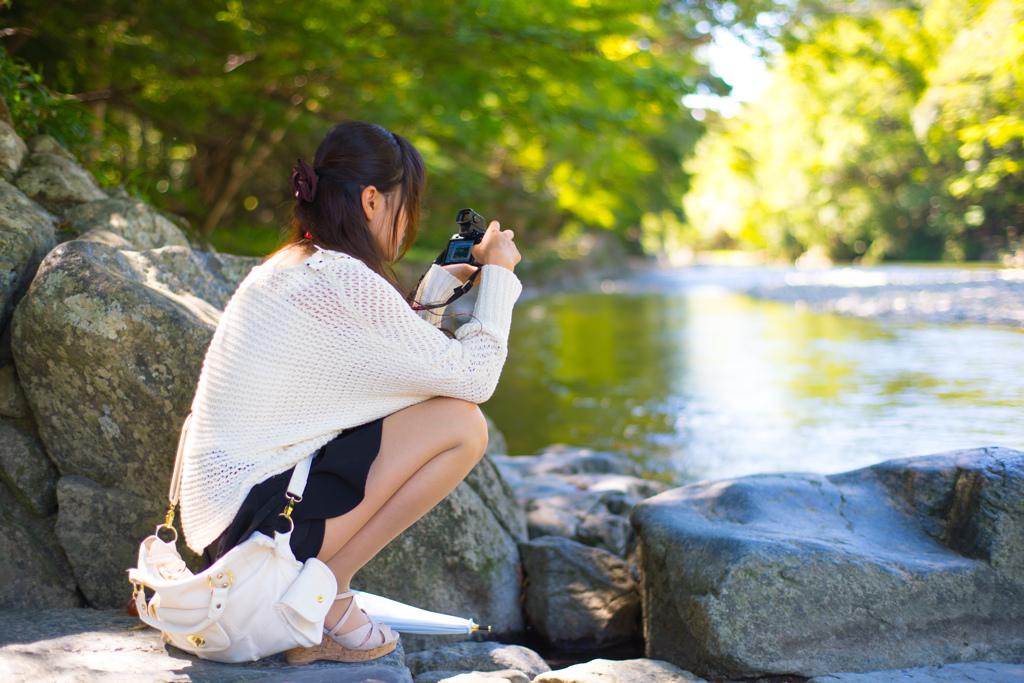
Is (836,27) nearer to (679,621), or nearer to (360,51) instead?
(360,51)

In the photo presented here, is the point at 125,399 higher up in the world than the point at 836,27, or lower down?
lower down

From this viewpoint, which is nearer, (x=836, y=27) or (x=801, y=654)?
(x=801, y=654)

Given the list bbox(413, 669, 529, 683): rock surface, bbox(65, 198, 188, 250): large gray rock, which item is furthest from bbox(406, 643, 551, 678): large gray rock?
bbox(65, 198, 188, 250): large gray rock

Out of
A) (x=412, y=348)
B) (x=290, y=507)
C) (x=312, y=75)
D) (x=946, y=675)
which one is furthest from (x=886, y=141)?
(x=290, y=507)

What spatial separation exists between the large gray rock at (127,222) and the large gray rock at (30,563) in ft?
3.83

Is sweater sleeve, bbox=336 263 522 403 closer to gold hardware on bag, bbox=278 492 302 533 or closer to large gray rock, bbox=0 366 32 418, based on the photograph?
gold hardware on bag, bbox=278 492 302 533

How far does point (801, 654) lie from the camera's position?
7.63ft

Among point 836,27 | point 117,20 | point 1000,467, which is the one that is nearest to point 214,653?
point 1000,467

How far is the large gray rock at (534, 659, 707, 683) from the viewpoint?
221 centimetres

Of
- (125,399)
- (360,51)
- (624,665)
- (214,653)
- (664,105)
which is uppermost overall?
(360,51)

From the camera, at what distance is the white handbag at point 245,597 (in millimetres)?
1661

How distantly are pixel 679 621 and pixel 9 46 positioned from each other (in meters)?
6.03

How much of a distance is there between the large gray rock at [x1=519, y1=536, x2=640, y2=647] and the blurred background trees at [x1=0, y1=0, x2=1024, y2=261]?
1666 mm

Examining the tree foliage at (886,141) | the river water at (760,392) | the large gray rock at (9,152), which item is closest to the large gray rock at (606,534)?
the river water at (760,392)
